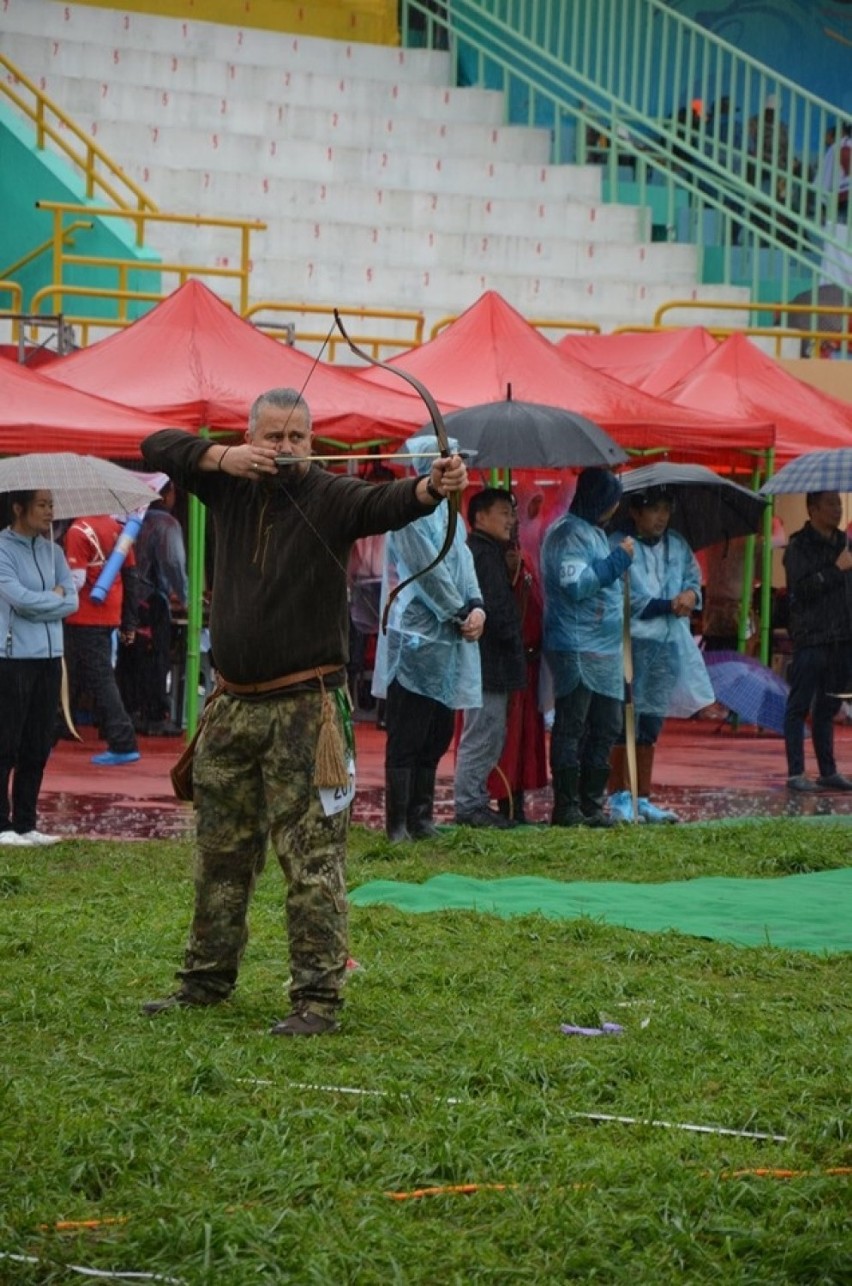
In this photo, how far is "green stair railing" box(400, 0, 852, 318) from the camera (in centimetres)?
2542

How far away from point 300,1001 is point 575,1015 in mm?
877

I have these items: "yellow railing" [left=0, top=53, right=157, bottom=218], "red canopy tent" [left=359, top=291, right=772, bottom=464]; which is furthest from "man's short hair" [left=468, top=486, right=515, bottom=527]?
"yellow railing" [left=0, top=53, right=157, bottom=218]

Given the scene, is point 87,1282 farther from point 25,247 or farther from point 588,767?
point 25,247

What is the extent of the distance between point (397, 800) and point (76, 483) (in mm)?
2238

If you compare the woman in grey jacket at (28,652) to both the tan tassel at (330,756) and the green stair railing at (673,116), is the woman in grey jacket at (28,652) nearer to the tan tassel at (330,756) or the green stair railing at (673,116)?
the tan tassel at (330,756)

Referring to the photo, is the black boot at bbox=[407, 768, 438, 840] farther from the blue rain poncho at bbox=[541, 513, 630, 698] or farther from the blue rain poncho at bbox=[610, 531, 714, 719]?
the blue rain poncho at bbox=[610, 531, 714, 719]

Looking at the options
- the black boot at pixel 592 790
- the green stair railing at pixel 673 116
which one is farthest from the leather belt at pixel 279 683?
the green stair railing at pixel 673 116

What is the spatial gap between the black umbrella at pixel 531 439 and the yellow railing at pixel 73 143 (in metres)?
9.62

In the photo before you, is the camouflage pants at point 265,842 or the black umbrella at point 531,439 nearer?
the camouflage pants at point 265,842

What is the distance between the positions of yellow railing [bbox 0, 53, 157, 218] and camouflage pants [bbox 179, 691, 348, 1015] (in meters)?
14.8

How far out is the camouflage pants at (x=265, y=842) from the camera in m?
6.86

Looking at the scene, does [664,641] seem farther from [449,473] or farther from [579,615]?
[449,473]

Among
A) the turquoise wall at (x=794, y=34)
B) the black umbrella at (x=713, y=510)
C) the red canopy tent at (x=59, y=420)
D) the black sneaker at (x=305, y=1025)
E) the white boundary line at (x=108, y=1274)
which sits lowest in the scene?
the white boundary line at (x=108, y=1274)

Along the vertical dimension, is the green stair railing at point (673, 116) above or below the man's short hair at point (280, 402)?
above
